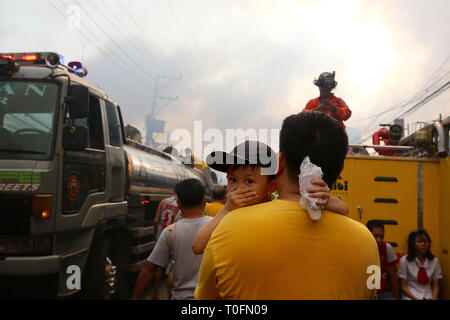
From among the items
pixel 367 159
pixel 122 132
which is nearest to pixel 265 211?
pixel 367 159

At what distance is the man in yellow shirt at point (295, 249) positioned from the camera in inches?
55.3

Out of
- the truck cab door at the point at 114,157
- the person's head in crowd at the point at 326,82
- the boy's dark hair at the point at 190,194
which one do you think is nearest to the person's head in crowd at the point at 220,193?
the truck cab door at the point at 114,157

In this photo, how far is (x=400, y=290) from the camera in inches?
204

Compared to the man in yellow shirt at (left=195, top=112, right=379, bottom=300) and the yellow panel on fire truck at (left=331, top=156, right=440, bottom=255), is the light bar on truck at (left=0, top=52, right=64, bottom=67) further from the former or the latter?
the man in yellow shirt at (left=195, top=112, right=379, bottom=300)

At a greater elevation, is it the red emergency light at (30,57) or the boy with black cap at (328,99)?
the red emergency light at (30,57)

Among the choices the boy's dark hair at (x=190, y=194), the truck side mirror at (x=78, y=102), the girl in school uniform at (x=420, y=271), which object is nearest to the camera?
the boy's dark hair at (x=190, y=194)

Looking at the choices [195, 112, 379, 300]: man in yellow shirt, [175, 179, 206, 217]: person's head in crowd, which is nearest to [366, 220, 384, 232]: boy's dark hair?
[175, 179, 206, 217]: person's head in crowd

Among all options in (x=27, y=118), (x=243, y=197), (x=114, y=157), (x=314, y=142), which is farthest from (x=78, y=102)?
(x=314, y=142)

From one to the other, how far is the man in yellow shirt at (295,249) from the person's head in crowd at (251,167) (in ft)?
0.88

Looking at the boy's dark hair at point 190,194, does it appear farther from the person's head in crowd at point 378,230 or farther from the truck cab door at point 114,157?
the person's head in crowd at point 378,230

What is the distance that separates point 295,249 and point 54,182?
11.5 ft

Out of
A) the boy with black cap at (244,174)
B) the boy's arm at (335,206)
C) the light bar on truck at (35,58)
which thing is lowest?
the boy's arm at (335,206)

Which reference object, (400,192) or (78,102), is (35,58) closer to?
(78,102)

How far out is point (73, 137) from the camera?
172 inches
